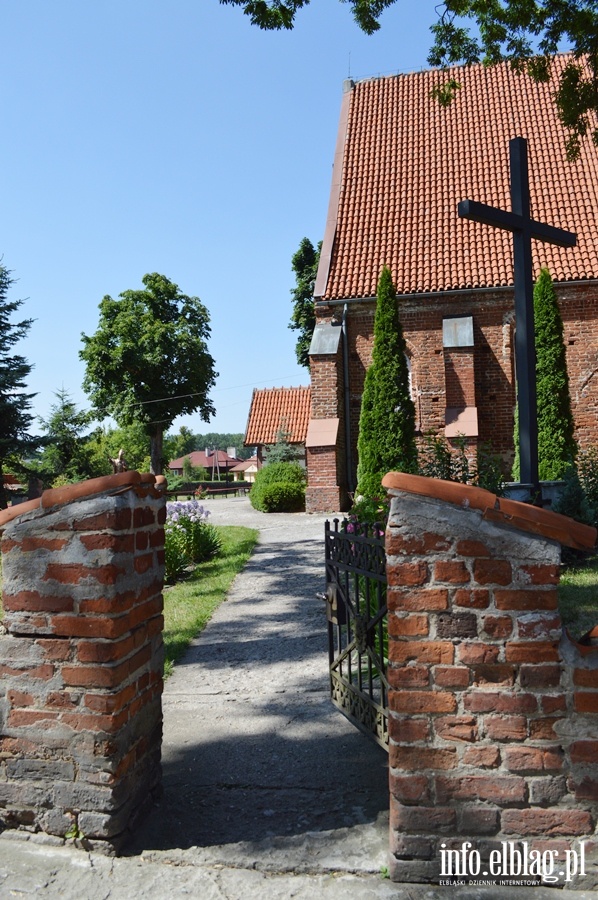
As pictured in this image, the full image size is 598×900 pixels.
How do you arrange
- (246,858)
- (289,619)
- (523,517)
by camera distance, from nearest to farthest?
1. (523,517)
2. (246,858)
3. (289,619)

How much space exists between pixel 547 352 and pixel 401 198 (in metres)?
6.25

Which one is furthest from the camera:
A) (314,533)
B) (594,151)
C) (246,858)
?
(594,151)

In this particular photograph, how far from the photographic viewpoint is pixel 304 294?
2895 centimetres

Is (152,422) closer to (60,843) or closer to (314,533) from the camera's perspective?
(314,533)

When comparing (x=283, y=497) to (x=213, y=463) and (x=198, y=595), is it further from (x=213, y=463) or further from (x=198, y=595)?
(x=213, y=463)

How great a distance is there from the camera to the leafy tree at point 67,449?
3169 centimetres

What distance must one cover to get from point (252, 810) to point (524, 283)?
4.98 m

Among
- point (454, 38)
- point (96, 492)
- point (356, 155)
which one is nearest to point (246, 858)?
point (96, 492)

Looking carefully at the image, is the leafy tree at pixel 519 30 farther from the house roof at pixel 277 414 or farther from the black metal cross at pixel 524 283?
the house roof at pixel 277 414

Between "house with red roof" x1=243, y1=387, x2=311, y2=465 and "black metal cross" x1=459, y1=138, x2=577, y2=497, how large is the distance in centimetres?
2399

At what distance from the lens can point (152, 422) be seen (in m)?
37.7

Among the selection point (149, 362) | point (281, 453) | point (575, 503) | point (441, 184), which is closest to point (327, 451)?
point (575, 503)

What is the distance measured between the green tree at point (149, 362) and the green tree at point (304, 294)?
9802 millimetres

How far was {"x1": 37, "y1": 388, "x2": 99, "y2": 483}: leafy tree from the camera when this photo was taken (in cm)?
3169
